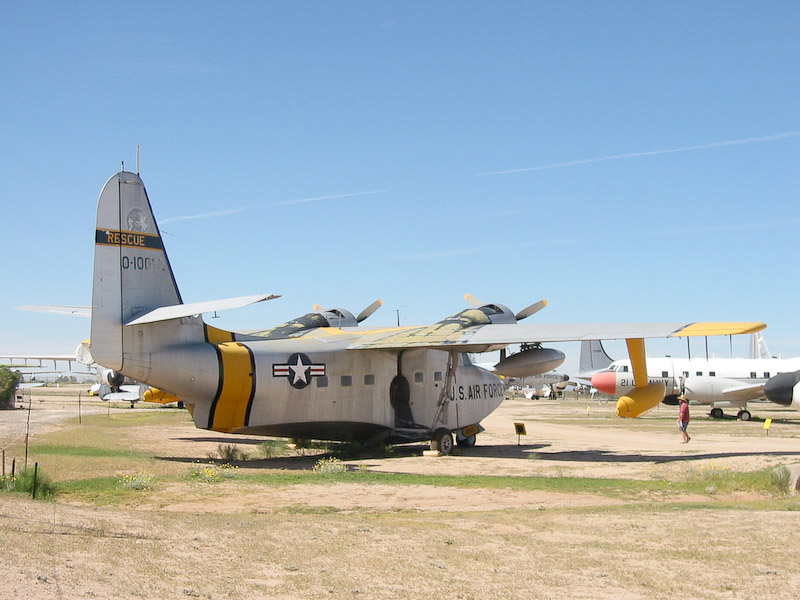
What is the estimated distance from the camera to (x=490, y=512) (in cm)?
1250

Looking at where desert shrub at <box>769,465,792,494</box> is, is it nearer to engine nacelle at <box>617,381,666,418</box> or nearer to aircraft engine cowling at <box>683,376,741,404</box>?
engine nacelle at <box>617,381,666,418</box>

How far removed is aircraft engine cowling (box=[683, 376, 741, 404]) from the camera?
45.2 metres

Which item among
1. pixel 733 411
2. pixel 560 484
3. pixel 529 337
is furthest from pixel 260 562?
pixel 733 411

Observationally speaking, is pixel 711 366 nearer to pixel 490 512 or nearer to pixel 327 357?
pixel 327 357

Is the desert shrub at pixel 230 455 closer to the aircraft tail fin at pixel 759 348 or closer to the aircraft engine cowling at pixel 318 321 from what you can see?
the aircraft engine cowling at pixel 318 321

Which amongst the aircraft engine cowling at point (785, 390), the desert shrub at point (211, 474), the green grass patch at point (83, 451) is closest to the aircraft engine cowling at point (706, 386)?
the aircraft engine cowling at point (785, 390)

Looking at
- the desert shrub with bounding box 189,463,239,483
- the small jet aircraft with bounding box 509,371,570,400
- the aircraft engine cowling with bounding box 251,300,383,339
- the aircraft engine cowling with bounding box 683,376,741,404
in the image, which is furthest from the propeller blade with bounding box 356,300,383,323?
the small jet aircraft with bounding box 509,371,570,400

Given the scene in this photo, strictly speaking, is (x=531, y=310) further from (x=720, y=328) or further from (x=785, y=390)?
(x=785, y=390)

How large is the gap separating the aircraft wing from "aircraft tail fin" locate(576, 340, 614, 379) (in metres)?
37.5

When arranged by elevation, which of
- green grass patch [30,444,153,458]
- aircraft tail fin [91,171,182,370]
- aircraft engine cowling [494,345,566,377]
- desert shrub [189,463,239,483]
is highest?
aircraft tail fin [91,171,182,370]

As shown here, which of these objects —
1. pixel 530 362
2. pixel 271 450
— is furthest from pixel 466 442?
pixel 271 450

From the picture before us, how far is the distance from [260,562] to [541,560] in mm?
3114

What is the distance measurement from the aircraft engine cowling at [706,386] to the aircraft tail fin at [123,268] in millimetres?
34866

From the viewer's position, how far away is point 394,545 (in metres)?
9.29
